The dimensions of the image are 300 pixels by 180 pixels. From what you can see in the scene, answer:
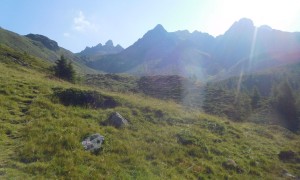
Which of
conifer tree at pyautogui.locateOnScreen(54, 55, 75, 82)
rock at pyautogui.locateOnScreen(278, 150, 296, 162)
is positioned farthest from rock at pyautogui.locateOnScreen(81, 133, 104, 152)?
conifer tree at pyautogui.locateOnScreen(54, 55, 75, 82)

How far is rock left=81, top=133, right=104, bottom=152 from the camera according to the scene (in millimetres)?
15658

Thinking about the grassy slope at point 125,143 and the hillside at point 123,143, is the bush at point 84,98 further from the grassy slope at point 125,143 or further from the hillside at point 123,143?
the grassy slope at point 125,143

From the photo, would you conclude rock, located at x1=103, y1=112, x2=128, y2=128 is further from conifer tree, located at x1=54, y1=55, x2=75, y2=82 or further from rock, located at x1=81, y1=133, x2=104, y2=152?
conifer tree, located at x1=54, y1=55, x2=75, y2=82

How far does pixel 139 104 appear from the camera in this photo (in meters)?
25.1

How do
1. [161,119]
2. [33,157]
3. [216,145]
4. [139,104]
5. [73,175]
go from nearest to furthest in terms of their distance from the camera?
[73,175]
[33,157]
[216,145]
[161,119]
[139,104]

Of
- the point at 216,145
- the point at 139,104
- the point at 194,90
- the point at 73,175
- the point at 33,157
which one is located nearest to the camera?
the point at 73,175

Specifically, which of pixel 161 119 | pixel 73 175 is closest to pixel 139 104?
pixel 161 119

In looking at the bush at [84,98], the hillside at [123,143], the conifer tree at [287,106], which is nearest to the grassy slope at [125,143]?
the hillside at [123,143]

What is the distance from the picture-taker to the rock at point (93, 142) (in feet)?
51.4

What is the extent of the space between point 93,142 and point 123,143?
1.74 metres

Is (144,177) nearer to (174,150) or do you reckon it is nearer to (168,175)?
(168,175)

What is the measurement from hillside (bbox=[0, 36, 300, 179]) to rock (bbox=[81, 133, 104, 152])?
0.31 metres

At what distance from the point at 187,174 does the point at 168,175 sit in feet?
3.85

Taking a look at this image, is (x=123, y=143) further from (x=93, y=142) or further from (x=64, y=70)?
(x=64, y=70)
